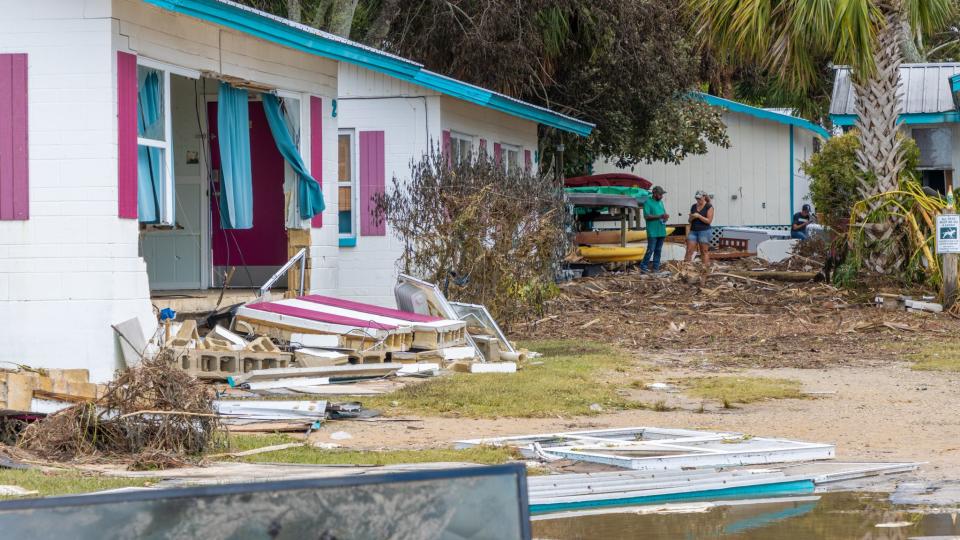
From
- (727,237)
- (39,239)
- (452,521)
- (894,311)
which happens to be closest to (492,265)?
(39,239)

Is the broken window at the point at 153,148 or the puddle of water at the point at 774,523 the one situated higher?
the broken window at the point at 153,148

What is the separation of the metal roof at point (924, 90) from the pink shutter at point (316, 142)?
10.5 meters

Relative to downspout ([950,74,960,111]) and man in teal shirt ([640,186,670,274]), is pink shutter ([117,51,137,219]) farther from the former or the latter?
man in teal shirt ([640,186,670,274])

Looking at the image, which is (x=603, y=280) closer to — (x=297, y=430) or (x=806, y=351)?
(x=806, y=351)

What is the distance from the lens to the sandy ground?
8539mm

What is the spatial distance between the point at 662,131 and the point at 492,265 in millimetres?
15872

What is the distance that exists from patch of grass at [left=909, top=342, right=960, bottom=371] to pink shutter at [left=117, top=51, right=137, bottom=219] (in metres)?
7.81

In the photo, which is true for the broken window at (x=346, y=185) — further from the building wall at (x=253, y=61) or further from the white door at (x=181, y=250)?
the white door at (x=181, y=250)

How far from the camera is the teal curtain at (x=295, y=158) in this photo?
51.9 ft

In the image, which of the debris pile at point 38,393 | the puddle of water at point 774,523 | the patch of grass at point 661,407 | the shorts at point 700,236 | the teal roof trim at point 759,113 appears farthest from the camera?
the teal roof trim at point 759,113

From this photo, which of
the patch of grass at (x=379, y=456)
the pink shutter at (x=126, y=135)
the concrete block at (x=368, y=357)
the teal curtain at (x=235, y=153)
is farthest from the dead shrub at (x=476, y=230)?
the patch of grass at (x=379, y=456)

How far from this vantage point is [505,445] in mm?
8336

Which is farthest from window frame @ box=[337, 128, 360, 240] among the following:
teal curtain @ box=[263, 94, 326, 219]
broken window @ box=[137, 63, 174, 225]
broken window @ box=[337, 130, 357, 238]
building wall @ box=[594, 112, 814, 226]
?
building wall @ box=[594, 112, 814, 226]

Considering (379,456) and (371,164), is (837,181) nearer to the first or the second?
(371,164)
